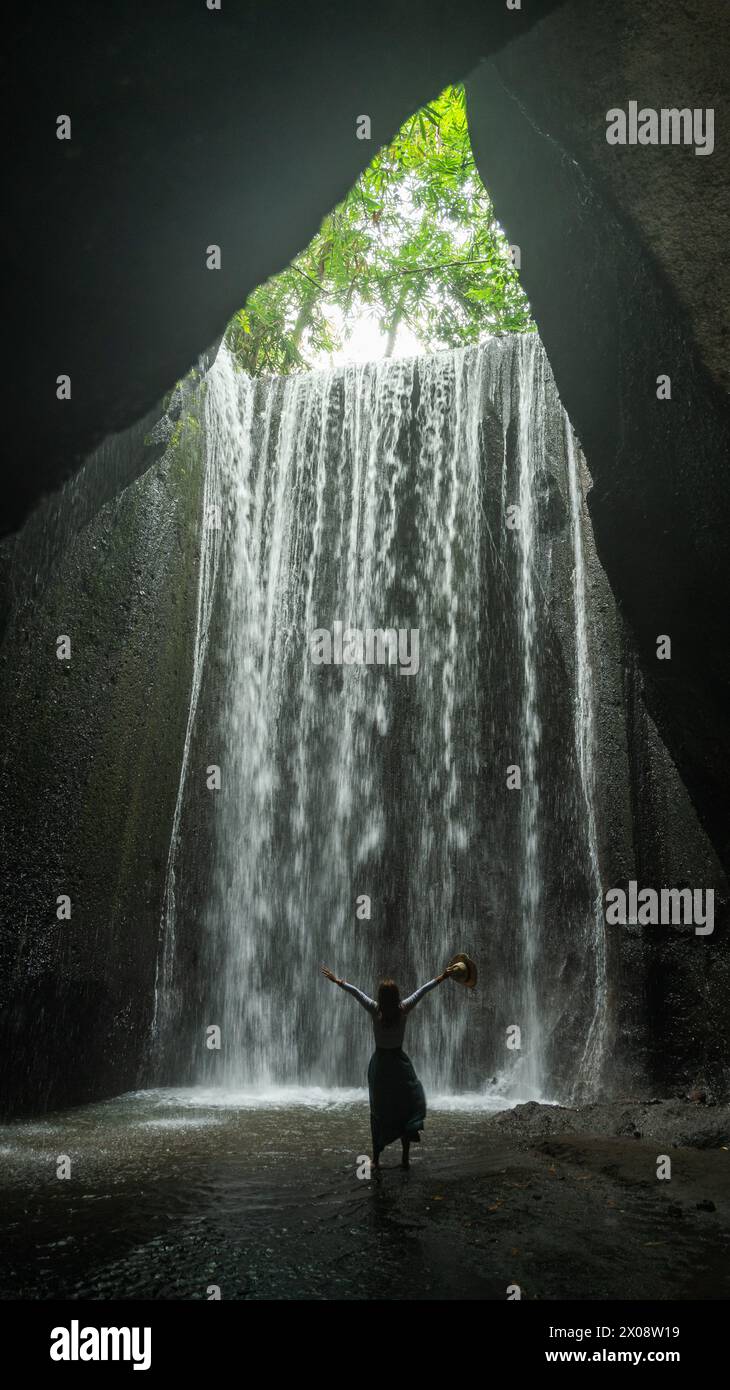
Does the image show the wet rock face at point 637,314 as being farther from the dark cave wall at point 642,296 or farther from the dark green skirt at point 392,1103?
the dark green skirt at point 392,1103

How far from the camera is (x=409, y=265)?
16.1m

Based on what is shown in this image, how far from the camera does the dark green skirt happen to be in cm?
583

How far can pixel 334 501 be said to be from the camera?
12.8 meters

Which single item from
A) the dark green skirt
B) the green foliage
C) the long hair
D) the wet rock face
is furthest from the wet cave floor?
the green foliage

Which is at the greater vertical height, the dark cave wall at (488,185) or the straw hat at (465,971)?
the dark cave wall at (488,185)

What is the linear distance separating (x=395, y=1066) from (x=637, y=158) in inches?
201

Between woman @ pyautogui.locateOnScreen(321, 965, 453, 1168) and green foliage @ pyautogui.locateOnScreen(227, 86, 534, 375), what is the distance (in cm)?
1110

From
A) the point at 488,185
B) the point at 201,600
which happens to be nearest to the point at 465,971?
the point at 488,185

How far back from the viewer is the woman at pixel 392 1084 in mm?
5836

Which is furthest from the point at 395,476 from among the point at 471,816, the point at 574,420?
the point at 574,420

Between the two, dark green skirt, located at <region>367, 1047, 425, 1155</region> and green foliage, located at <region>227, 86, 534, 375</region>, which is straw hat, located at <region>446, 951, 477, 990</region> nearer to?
dark green skirt, located at <region>367, 1047, 425, 1155</region>

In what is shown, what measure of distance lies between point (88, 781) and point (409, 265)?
11.5 meters

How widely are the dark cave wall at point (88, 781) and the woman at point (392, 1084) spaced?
3.33 meters

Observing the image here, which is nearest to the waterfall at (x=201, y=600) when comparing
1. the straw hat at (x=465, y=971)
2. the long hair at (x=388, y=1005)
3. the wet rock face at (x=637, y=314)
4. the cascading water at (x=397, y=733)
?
the cascading water at (x=397, y=733)
